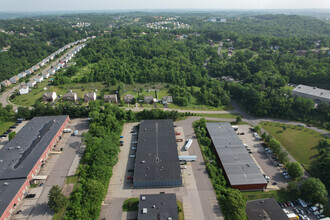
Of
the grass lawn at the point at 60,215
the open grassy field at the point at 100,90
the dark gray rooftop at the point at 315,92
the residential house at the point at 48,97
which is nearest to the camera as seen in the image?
the grass lawn at the point at 60,215

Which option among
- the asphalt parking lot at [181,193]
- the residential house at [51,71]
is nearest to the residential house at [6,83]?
the residential house at [51,71]

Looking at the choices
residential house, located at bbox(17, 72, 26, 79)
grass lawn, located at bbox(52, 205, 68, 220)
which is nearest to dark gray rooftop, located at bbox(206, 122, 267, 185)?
grass lawn, located at bbox(52, 205, 68, 220)

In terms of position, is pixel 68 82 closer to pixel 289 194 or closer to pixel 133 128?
pixel 133 128

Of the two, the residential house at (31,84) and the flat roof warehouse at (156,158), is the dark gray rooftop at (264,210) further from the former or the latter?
the residential house at (31,84)

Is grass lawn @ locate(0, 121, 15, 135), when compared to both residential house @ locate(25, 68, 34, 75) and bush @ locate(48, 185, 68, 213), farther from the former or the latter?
residential house @ locate(25, 68, 34, 75)

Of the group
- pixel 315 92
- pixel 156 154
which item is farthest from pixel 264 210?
pixel 315 92
